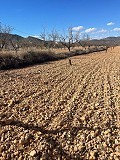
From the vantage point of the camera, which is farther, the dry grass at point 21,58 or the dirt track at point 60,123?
the dry grass at point 21,58

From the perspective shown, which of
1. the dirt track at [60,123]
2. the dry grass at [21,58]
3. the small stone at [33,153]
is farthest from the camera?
the dry grass at [21,58]

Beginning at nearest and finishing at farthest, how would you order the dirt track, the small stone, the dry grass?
1. the small stone
2. the dirt track
3. the dry grass

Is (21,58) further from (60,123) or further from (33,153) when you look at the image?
(33,153)

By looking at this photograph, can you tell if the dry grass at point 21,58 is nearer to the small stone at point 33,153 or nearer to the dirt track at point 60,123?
the dirt track at point 60,123

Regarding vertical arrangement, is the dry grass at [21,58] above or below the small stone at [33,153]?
above

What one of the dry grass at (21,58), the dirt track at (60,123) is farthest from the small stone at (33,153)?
the dry grass at (21,58)

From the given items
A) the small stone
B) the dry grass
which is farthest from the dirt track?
the dry grass

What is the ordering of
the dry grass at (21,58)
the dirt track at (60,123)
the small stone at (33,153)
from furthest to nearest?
the dry grass at (21,58), the dirt track at (60,123), the small stone at (33,153)

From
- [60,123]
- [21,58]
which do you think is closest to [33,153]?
[60,123]

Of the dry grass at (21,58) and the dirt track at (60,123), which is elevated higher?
the dry grass at (21,58)

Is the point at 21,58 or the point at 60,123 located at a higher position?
the point at 21,58

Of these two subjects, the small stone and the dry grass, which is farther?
the dry grass

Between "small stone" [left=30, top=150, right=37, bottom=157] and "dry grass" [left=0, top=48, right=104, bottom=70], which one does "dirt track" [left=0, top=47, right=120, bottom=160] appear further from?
"dry grass" [left=0, top=48, right=104, bottom=70]

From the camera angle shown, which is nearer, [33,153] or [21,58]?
A: [33,153]
